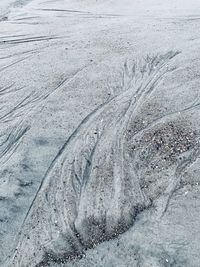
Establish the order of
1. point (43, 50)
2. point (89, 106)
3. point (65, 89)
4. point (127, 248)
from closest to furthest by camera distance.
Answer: point (127, 248), point (89, 106), point (65, 89), point (43, 50)

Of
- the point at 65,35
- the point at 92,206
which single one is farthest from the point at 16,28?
the point at 92,206

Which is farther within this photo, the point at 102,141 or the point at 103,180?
the point at 102,141

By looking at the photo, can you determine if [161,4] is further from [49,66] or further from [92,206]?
[92,206]

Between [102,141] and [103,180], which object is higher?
[102,141]
